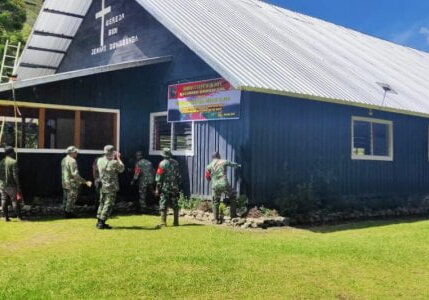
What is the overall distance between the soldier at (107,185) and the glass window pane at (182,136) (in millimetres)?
3140

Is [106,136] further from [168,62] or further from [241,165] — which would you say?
[241,165]

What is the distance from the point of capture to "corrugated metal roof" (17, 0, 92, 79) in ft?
55.4

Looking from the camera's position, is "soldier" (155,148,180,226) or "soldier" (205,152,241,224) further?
"soldier" (205,152,241,224)

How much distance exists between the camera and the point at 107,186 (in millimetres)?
10195

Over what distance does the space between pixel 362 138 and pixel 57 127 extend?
9079 millimetres

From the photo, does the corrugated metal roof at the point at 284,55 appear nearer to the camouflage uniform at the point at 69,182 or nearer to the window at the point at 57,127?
the window at the point at 57,127

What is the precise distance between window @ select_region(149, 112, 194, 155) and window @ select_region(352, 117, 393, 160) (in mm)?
4654

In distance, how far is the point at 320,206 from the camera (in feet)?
41.5

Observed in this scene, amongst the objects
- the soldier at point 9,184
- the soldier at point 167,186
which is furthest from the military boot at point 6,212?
the soldier at point 167,186

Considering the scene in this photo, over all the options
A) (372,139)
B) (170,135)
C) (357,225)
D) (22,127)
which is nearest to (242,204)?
(357,225)

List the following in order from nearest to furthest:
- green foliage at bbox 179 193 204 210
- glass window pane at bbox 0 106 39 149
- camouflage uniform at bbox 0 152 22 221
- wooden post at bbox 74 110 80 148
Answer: camouflage uniform at bbox 0 152 22 221
green foliage at bbox 179 193 204 210
wooden post at bbox 74 110 80 148
glass window pane at bbox 0 106 39 149

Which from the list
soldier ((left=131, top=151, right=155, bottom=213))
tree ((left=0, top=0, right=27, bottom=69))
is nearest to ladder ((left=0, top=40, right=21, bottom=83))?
tree ((left=0, top=0, right=27, bottom=69))

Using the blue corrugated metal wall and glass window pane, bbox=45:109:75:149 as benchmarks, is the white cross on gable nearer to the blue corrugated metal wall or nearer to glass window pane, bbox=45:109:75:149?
glass window pane, bbox=45:109:75:149

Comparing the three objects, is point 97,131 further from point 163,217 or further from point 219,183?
point 219,183
